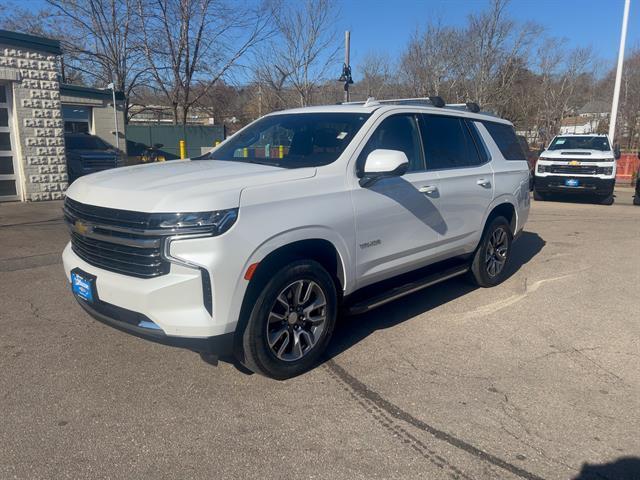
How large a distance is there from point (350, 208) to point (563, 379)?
6.48ft

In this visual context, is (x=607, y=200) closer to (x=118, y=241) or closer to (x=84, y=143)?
(x=118, y=241)

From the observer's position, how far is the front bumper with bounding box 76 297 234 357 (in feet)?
10.2

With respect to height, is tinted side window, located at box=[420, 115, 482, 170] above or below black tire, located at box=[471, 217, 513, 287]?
above

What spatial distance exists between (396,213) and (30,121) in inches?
423

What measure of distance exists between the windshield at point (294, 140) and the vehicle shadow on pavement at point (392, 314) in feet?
4.28

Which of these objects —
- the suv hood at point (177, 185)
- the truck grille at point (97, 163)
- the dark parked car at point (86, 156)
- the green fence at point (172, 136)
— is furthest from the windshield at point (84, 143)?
the suv hood at point (177, 185)

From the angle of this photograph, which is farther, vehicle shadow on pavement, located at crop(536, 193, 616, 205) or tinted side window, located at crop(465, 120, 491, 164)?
vehicle shadow on pavement, located at crop(536, 193, 616, 205)

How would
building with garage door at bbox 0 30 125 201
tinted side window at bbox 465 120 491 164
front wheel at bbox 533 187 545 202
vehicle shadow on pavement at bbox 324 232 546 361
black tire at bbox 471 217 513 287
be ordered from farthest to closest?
1. front wheel at bbox 533 187 545 202
2. building with garage door at bbox 0 30 125 201
3. black tire at bbox 471 217 513 287
4. tinted side window at bbox 465 120 491 164
5. vehicle shadow on pavement at bbox 324 232 546 361

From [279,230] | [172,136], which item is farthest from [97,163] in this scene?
[279,230]

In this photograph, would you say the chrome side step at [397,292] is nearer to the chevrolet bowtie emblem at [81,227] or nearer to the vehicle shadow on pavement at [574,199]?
the chevrolet bowtie emblem at [81,227]

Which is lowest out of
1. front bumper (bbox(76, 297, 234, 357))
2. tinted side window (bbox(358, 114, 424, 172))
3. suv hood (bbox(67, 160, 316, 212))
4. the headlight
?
front bumper (bbox(76, 297, 234, 357))

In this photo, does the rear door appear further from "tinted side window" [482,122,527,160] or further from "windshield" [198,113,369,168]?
"windshield" [198,113,369,168]

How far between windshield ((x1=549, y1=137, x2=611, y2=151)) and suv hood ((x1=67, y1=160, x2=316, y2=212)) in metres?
13.0

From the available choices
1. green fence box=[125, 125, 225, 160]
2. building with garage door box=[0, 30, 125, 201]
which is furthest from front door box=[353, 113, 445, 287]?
green fence box=[125, 125, 225, 160]
